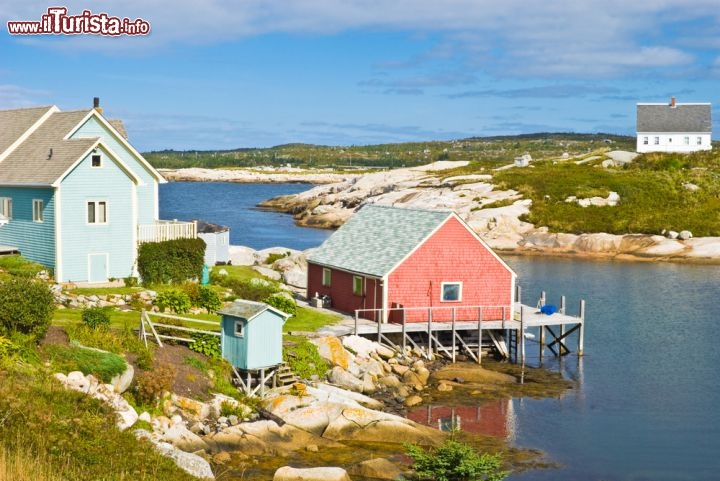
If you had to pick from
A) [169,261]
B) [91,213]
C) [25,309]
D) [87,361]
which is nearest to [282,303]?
[169,261]

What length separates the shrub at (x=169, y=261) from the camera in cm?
4444

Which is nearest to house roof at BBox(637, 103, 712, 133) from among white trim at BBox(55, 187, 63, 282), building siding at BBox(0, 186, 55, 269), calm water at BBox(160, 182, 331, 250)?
calm water at BBox(160, 182, 331, 250)

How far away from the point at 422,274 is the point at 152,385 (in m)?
17.5

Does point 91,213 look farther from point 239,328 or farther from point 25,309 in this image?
point 25,309

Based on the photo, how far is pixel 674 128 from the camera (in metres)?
134

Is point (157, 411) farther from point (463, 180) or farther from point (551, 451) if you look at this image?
point (463, 180)

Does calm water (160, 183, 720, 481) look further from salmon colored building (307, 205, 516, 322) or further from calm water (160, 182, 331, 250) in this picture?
calm water (160, 182, 331, 250)

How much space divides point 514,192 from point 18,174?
68.1 meters

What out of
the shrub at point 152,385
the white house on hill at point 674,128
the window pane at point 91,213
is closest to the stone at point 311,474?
the shrub at point 152,385

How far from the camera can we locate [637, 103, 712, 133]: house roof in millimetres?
133875

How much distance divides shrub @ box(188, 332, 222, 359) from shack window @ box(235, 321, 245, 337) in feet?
3.70

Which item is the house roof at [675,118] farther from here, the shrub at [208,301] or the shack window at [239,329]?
the shack window at [239,329]

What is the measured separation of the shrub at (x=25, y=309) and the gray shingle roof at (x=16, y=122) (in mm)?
21074

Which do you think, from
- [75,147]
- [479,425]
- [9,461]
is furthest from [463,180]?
[9,461]
